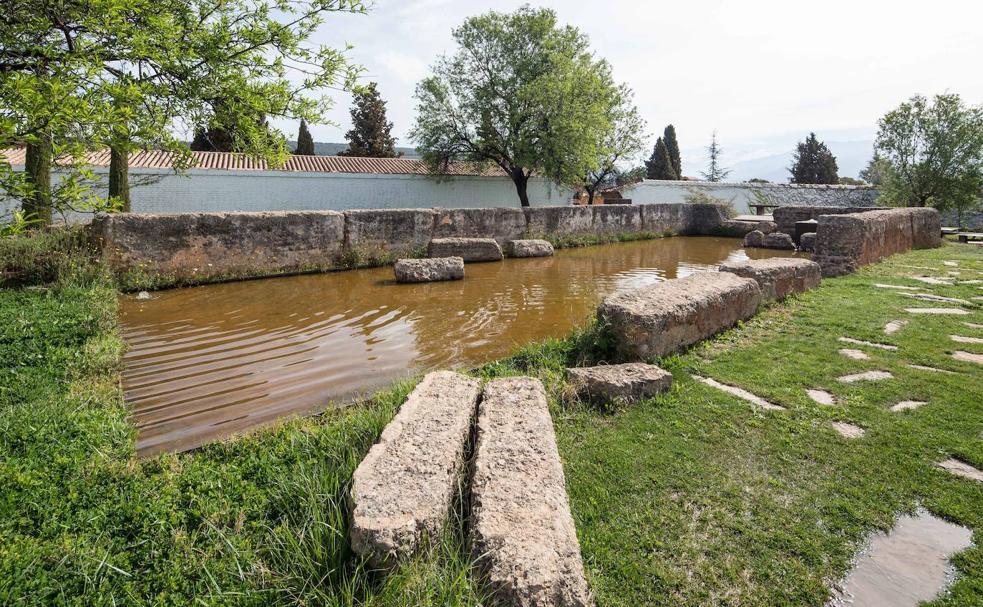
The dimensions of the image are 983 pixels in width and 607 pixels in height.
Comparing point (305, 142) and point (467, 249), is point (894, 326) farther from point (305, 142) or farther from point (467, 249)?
point (305, 142)

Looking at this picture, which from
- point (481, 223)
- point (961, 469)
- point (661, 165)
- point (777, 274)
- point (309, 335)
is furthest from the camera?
point (661, 165)

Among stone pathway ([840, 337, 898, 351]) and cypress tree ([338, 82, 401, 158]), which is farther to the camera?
cypress tree ([338, 82, 401, 158])

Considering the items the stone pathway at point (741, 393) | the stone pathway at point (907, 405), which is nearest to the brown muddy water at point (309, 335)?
the stone pathway at point (741, 393)

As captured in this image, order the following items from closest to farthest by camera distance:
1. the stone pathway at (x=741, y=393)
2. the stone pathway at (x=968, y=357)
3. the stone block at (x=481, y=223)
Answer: the stone pathway at (x=741, y=393) < the stone pathway at (x=968, y=357) < the stone block at (x=481, y=223)

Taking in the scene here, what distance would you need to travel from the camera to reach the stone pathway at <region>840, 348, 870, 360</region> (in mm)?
4612

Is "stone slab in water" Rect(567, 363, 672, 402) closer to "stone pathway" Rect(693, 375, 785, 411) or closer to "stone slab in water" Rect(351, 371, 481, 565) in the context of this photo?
"stone pathway" Rect(693, 375, 785, 411)

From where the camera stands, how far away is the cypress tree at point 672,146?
1826 inches

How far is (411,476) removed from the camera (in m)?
2.43

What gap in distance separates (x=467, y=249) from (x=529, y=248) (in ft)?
5.84

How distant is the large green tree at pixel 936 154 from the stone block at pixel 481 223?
14.1m

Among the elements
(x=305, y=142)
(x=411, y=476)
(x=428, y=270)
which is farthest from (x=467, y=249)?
(x=305, y=142)

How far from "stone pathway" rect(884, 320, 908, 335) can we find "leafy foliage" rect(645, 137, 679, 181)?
39.9 meters

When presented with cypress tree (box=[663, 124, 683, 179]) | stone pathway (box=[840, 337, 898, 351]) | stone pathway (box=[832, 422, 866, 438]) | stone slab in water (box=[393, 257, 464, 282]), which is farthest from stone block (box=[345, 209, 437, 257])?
cypress tree (box=[663, 124, 683, 179])

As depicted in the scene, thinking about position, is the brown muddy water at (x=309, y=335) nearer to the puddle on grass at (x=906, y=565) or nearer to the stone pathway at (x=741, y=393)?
the stone pathway at (x=741, y=393)
